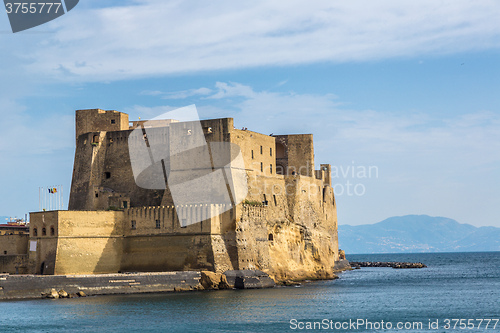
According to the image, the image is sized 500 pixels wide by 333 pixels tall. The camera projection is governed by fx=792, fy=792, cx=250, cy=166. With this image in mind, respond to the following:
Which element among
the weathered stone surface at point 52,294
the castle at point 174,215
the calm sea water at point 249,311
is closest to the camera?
the calm sea water at point 249,311

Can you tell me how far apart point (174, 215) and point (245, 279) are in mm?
5657

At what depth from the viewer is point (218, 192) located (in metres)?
49.6

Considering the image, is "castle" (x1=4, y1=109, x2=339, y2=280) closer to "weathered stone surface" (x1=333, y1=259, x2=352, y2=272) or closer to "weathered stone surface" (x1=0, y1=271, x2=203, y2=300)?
"weathered stone surface" (x1=0, y1=271, x2=203, y2=300)

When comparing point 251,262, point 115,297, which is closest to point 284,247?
point 251,262

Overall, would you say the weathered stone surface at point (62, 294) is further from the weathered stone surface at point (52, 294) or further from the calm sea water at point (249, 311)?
the calm sea water at point (249, 311)

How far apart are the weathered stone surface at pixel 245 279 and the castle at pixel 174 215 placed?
1.59 feet

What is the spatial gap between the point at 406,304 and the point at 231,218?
1138 cm

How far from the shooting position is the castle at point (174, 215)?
4628 centimetres

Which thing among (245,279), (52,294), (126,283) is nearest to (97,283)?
(126,283)

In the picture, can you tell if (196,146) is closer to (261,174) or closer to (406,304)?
(261,174)

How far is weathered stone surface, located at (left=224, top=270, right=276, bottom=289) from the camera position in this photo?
1836 inches

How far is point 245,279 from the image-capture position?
46781 mm

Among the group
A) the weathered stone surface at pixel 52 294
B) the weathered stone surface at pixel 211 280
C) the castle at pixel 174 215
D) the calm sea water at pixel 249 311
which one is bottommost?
the calm sea water at pixel 249 311

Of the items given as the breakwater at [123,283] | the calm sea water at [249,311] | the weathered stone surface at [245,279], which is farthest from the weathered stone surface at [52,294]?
the weathered stone surface at [245,279]
